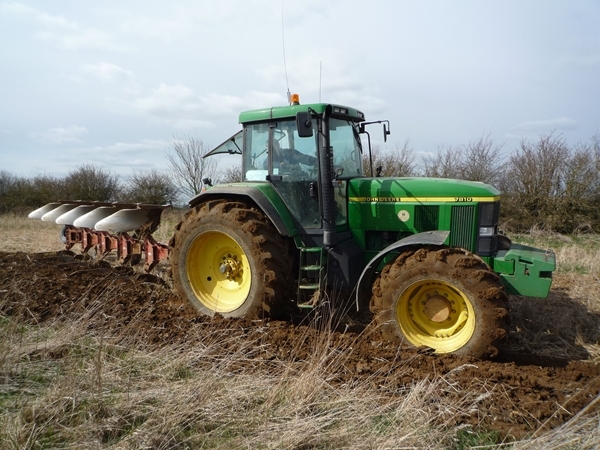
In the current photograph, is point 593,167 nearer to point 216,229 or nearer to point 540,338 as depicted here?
point 540,338

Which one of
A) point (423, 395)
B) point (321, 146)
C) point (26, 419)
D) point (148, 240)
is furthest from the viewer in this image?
point (148, 240)

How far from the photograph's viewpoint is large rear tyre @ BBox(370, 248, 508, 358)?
3701 millimetres

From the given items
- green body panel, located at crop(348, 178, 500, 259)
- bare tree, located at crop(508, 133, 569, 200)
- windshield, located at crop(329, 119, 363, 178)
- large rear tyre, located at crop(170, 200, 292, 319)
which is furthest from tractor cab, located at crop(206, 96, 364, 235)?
bare tree, located at crop(508, 133, 569, 200)

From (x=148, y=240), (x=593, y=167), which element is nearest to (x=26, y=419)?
(x=148, y=240)

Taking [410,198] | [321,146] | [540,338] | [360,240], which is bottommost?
[540,338]

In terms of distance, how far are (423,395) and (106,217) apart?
581 centimetres

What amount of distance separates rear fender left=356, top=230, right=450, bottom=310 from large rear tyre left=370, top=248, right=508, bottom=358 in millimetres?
86

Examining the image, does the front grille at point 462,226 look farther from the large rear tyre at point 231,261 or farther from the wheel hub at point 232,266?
the wheel hub at point 232,266

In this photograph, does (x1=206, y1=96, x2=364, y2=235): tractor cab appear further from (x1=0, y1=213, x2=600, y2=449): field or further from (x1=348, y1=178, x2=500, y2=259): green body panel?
(x1=0, y1=213, x2=600, y2=449): field

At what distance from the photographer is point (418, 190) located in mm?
4562

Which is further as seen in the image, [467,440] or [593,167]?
[593,167]

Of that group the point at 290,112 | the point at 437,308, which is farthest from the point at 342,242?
the point at 290,112

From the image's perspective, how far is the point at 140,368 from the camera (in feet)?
11.2

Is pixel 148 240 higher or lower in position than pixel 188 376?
higher
